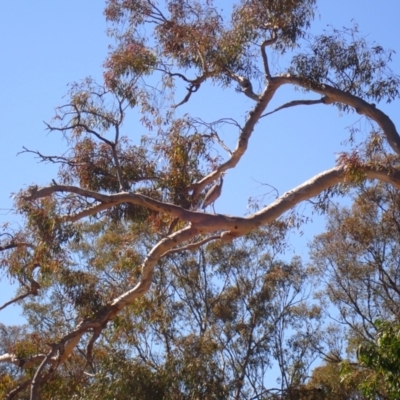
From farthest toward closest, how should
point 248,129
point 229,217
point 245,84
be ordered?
point 245,84 → point 248,129 → point 229,217

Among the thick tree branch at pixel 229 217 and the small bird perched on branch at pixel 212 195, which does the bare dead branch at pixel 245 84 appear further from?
the thick tree branch at pixel 229 217

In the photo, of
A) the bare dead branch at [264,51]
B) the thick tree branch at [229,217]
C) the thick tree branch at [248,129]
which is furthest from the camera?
the bare dead branch at [264,51]

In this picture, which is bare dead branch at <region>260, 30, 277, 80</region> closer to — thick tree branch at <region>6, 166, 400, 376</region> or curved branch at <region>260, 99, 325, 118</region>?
curved branch at <region>260, 99, 325, 118</region>

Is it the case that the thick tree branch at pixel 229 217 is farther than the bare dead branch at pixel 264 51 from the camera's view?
No

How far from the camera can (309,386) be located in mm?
15797

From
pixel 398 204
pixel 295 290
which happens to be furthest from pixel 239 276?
pixel 398 204

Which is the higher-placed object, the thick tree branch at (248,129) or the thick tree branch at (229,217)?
the thick tree branch at (248,129)

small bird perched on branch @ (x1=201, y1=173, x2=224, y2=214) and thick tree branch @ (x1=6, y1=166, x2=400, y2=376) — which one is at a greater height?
small bird perched on branch @ (x1=201, y1=173, x2=224, y2=214)

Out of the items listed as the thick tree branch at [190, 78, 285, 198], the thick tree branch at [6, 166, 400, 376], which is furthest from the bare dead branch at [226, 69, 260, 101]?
the thick tree branch at [6, 166, 400, 376]

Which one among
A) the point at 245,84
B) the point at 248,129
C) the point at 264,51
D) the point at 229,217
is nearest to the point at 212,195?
the point at 248,129

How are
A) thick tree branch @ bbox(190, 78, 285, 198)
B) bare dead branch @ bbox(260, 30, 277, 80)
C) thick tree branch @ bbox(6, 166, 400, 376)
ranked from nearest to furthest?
thick tree branch @ bbox(6, 166, 400, 376) < thick tree branch @ bbox(190, 78, 285, 198) < bare dead branch @ bbox(260, 30, 277, 80)

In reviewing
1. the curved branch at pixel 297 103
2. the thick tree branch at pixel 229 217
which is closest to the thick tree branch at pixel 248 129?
the curved branch at pixel 297 103

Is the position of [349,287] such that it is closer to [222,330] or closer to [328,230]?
[328,230]

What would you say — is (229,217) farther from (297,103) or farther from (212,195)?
(297,103)
